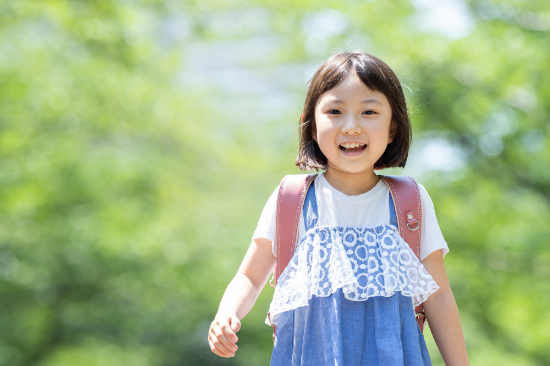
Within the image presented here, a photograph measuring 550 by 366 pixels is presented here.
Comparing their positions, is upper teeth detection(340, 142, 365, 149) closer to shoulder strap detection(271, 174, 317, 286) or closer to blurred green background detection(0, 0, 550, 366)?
shoulder strap detection(271, 174, 317, 286)

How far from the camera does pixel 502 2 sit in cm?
447

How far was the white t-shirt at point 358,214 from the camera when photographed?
119cm

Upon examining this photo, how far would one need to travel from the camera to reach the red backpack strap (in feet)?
3.86

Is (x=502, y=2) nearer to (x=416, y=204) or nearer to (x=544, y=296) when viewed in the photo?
(x=544, y=296)

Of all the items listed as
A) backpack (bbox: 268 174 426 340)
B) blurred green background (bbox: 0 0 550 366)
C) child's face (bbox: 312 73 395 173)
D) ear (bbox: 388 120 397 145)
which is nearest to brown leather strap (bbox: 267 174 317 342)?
backpack (bbox: 268 174 426 340)

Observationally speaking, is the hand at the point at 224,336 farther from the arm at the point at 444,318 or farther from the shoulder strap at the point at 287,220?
the arm at the point at 444,318

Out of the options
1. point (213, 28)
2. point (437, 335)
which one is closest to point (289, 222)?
point (437, 335)

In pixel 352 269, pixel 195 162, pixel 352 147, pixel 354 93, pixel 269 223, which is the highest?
pixel 195 162

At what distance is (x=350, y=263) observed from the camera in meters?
1.14

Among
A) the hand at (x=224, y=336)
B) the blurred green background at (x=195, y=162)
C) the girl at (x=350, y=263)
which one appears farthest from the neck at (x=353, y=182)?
the blurred green background at (x=195, y=162)

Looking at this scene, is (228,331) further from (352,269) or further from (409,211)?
(409,211)

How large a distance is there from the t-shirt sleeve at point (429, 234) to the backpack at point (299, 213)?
0.06 feet

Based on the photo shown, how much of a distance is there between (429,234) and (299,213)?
0.27m

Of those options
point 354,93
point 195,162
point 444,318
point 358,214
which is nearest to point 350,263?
point 358,214
